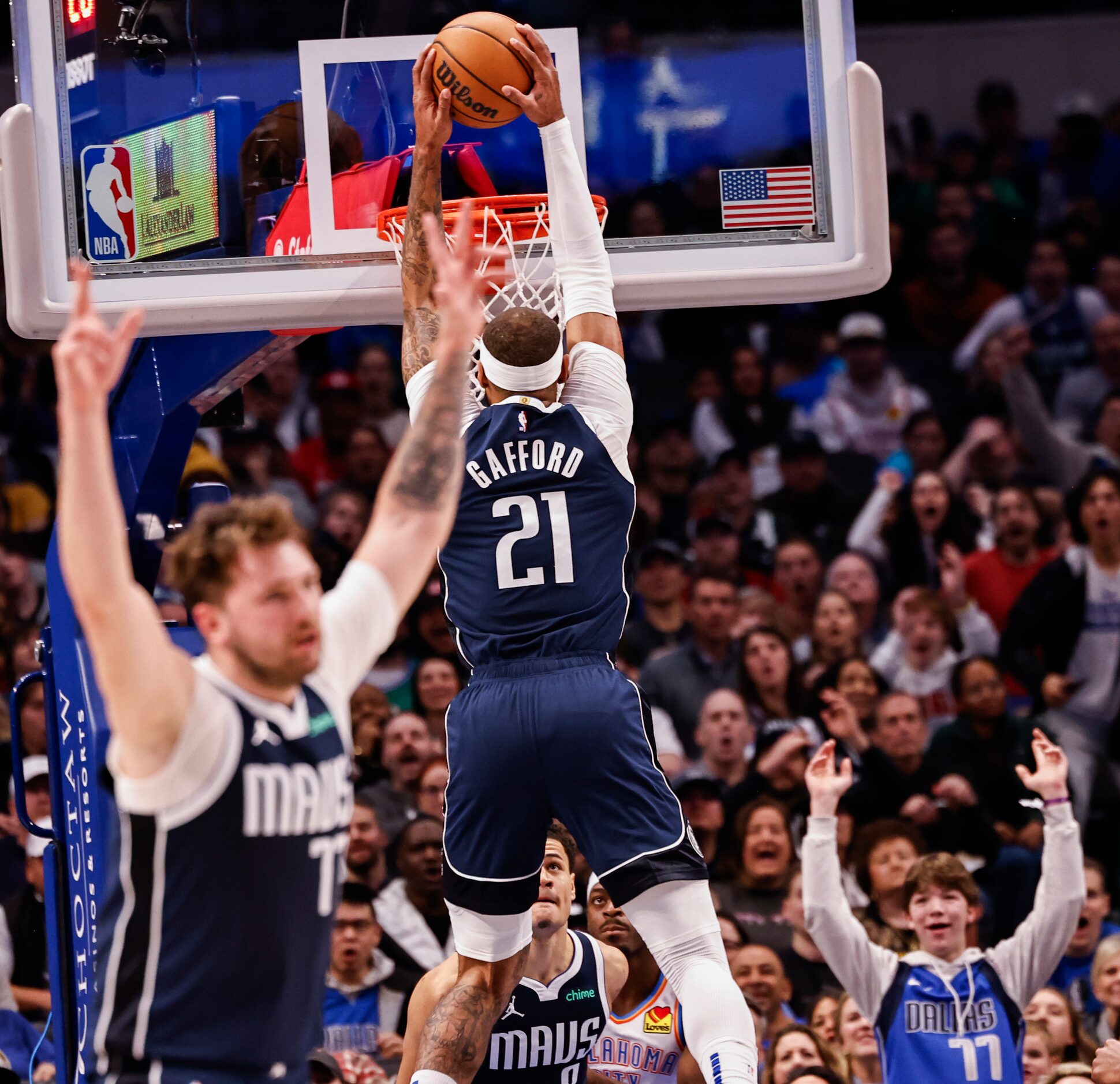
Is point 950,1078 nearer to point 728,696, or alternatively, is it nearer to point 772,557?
point 728,696

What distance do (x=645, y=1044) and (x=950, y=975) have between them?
1256 millimetres

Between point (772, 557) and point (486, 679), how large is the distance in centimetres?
580

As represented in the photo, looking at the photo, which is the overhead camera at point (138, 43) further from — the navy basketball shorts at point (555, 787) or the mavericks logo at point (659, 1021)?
the mavericks logo at point (659, 1021)

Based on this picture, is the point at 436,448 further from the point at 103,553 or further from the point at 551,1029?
the point at 551,1029

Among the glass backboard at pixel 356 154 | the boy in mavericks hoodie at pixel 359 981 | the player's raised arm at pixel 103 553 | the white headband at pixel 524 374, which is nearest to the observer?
the player's raised arm at pixel 103 553

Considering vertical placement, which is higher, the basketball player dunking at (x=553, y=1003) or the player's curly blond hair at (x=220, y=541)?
the player's curly blond hair at (x=220, y=541)

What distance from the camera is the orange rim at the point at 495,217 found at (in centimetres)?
602

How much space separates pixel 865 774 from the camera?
9141mm

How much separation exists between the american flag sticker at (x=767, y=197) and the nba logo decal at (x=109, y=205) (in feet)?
6.64

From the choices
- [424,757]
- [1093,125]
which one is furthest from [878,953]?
[1093,125]

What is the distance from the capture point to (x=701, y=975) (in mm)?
5305

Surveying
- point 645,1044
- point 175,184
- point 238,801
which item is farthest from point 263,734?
point 645,1044

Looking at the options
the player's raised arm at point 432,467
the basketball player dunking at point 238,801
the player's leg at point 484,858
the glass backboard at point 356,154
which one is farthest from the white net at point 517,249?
the basketball player dunking at point 238,801

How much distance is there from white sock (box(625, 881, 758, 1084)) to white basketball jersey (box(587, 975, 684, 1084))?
5.24 feet
